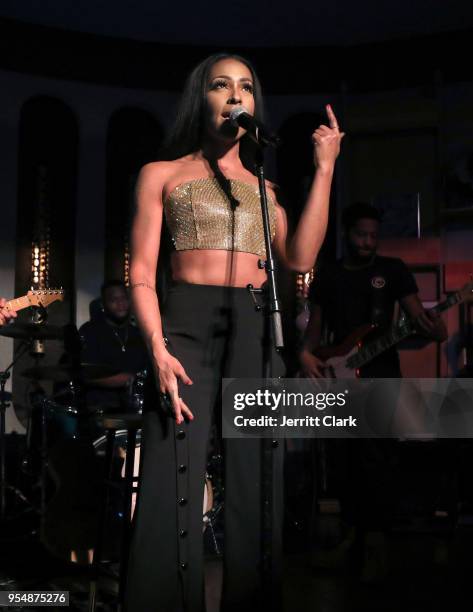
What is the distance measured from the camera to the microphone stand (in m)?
1.66

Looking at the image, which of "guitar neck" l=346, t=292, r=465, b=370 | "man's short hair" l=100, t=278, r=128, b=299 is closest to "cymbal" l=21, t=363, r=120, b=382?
"man's short hair" l=100, t=278, r=128, b=299

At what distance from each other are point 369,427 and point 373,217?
122 cm

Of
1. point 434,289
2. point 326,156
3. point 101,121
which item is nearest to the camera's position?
point 326,156

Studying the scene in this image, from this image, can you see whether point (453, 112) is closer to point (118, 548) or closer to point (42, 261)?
point (42, 261)

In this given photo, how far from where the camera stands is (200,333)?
184 centimetres

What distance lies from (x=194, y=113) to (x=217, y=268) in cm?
43

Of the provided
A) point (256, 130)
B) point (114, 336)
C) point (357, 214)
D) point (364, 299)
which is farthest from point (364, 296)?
point (114, 336)

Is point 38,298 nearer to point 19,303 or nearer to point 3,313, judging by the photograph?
point 19,303

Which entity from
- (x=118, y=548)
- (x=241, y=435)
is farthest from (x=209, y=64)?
(x=118, y=548)

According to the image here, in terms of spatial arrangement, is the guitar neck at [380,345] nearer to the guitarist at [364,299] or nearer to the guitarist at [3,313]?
the guitarist at [364,299]

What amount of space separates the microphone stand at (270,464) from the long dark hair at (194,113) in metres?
0.30

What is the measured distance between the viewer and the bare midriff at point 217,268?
6.16ft

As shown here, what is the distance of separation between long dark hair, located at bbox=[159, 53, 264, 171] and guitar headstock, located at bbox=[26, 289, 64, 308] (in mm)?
2828

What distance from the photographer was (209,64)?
196 cm
